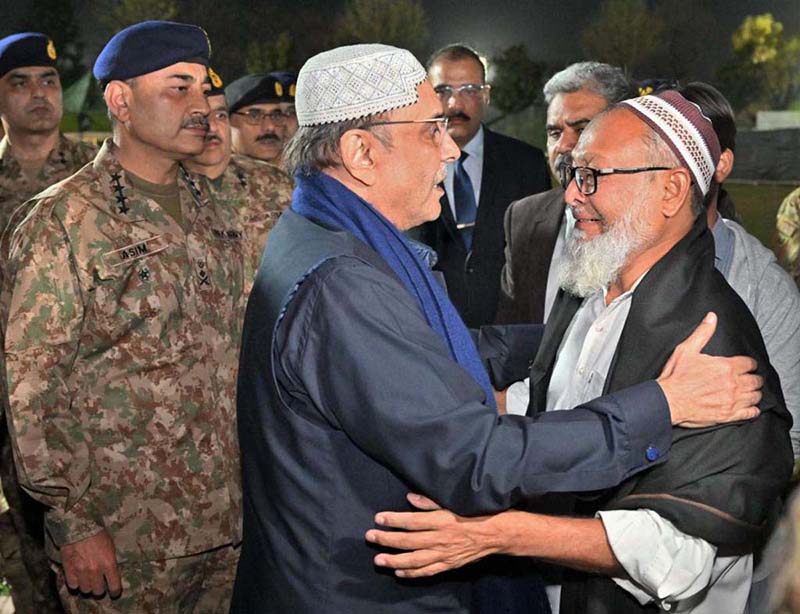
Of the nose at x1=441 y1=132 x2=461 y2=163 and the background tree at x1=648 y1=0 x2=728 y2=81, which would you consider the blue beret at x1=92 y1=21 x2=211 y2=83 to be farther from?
the background tree at x1=648 y1=0 x2=728 y2=81

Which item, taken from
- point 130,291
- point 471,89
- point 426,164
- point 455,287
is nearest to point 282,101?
point 471,89

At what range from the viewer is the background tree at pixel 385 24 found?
7.95 meters

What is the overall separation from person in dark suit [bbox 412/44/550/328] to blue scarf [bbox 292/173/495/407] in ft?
10.0

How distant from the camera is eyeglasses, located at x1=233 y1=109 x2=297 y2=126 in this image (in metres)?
6.70

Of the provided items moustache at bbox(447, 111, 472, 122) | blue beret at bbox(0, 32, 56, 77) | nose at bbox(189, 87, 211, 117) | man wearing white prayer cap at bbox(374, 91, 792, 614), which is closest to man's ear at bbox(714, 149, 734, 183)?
man wearing white prayer cap at bbox(374, 91, 792, 614)

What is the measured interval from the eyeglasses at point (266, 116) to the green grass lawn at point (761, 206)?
2.88m

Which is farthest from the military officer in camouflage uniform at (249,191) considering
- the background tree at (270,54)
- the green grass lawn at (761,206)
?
the green grass lawn at (761,206)

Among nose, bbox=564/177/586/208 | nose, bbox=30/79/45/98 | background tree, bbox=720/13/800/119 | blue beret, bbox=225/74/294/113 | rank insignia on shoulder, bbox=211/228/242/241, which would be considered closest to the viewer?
nose, bbox=564/177/586/208

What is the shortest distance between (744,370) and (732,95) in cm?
562

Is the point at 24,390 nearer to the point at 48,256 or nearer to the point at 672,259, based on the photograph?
the point at 48,256

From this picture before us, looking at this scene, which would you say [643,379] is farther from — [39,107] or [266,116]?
[266,116]

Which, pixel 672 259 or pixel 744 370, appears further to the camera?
pixel 672 259

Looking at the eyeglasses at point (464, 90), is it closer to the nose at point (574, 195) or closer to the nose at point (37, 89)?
Result: the nose at point (37, 89)

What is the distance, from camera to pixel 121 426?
11.4 feet
